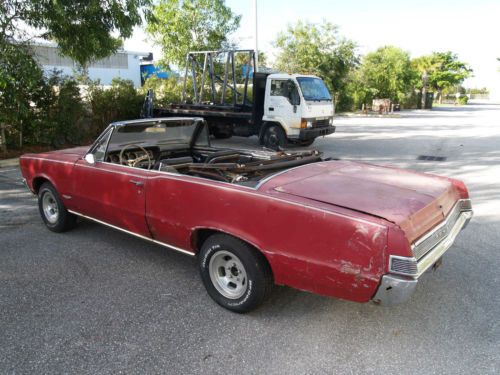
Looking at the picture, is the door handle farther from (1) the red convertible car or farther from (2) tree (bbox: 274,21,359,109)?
(2) tree (bbox: 274,21,359,109)

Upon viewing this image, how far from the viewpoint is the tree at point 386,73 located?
34.6 metres

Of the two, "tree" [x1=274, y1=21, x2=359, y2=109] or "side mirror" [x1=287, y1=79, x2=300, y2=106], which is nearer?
"side mirror" [x1=287, y1=79, x2=300, y2=106]

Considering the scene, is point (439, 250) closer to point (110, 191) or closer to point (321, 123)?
point (110, 191)

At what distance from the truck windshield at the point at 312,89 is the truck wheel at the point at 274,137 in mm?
1213

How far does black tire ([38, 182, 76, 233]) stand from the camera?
4691 mm

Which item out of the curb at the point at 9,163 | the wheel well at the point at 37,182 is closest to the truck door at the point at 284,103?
the curb at the point at 9,163

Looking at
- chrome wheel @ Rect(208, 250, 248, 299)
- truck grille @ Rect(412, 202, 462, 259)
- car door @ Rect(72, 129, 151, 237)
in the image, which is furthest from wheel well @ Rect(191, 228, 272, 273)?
truck grille @ Rect(412, 202, 462, 259)

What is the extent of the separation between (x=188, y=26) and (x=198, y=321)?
54.3 ft

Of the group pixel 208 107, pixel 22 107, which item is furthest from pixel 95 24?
pixel 208 107

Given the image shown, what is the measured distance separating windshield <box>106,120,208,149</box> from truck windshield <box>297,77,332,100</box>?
7.33 meters

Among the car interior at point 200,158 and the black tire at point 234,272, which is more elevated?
the car interior at point 200,158

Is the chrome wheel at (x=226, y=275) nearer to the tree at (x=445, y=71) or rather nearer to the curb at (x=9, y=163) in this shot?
the curb at (x=9, y=163)

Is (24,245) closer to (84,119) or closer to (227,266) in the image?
(227,266)

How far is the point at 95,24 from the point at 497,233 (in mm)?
8998
